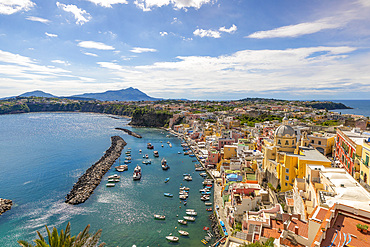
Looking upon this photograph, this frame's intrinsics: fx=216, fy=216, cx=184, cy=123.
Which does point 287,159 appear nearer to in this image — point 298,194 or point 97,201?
point 298,194

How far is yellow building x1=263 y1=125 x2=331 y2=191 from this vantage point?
16.7m

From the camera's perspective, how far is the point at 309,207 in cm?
1209

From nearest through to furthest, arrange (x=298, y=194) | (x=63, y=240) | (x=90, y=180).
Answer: (x=63, y=240) → (x=298, y=194) → (x=90, y=180)

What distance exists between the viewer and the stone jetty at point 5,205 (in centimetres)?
2189

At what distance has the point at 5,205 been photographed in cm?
2247

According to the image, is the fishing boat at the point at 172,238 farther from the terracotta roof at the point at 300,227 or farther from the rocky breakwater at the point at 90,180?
the rocky breakwater at the point at 90,180

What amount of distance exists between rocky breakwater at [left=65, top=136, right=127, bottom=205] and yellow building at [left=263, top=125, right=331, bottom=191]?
20.3 metres

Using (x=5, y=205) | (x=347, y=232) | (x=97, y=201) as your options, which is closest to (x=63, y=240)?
(x=347, y=232)

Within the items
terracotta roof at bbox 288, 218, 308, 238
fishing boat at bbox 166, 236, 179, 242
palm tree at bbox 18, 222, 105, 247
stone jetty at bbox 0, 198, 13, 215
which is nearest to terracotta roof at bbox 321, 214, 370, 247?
terracotta roof at bbox 288, 218, 308, 238

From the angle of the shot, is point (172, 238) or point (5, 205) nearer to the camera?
point (172, 238)

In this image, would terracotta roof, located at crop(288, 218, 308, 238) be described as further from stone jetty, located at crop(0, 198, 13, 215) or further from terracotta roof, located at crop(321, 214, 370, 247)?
stone jetty, located at crop(0, 198, 13, 215)

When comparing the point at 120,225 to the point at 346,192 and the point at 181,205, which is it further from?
the point at 346,192

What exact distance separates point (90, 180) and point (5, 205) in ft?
29.0

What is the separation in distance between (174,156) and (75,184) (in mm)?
18769
